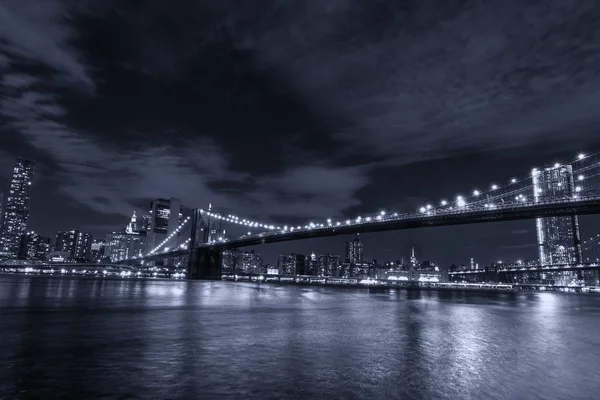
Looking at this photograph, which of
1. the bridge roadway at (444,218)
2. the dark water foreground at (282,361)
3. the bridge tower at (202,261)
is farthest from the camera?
the bridge tower at (202,261)

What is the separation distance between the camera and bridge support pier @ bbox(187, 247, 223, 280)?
85.0 metres

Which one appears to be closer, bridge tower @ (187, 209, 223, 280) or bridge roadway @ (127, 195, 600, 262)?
bridge roadway @ (127, 195, 600, 262)

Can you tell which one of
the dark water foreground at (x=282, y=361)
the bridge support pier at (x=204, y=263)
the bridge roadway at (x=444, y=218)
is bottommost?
the dark water foreground at (x=282, y=361)

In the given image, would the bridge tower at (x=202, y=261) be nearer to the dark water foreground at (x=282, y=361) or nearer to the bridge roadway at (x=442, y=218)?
the bridge roadway at (x=442, y=218)

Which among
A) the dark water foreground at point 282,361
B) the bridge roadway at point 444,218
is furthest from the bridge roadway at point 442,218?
the dark water foreground at point 282,361

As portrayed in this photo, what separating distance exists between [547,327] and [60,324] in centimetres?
2036

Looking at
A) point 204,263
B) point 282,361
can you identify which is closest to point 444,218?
point 204,263

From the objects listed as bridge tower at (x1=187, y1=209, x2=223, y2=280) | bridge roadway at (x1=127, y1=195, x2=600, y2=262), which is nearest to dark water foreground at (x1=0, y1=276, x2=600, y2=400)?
bridge roadway at (x1=127, y1=195, x2=600, y2=262)

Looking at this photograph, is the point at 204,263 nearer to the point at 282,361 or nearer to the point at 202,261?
the point at 202,261

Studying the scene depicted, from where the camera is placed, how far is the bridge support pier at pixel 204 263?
8500cm

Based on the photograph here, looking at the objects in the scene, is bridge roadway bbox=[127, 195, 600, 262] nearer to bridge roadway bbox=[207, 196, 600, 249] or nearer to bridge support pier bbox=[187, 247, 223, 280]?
bridge roadway bbox=[207, 196, 600, 249]

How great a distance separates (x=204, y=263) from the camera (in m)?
87.0

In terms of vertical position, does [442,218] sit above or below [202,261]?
above

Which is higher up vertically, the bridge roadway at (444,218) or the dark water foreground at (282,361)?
the bridge roadway at (444,218)
